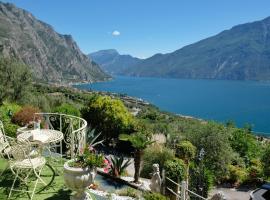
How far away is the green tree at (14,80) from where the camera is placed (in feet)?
87.7

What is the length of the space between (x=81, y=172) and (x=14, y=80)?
24.4m

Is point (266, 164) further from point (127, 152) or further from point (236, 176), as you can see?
point (127, 152)

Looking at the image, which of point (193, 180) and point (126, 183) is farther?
point (193, 180)

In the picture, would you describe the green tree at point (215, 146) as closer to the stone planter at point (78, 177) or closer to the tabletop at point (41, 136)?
the tabletop at point (41, 136)

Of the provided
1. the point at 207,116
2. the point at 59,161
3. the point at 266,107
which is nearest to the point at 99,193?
the point at 59,161

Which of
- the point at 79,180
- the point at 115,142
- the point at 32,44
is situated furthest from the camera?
the point at 32,44

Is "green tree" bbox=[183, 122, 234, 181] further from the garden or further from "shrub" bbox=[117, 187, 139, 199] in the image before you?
"shrub" bbox=[117, 187, 139, 199]

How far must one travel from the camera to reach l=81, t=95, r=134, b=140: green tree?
2086 centimetres

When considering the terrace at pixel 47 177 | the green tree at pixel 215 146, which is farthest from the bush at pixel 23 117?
the green tree at pixel 215 146

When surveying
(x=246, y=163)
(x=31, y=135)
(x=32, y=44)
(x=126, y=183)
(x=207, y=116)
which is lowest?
(x=207, y=116)

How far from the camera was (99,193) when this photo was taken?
6383 millimetres

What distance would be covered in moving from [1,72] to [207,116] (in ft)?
298

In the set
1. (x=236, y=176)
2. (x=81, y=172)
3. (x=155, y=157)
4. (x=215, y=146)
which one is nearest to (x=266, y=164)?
(x=236, y=176)

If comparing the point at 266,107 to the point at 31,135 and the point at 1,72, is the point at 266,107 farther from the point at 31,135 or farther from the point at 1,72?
the point at 31,135
